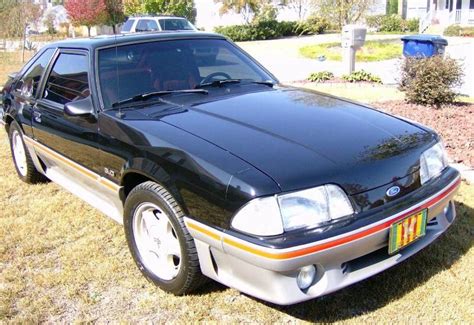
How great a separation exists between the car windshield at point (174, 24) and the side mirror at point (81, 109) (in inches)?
677

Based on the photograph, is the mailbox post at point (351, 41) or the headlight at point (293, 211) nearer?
the headlight at point (293, 211)

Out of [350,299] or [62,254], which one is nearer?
[350,299]

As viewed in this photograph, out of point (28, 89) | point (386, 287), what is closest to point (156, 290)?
point (386, 287)

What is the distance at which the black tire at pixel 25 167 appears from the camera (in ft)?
16.1

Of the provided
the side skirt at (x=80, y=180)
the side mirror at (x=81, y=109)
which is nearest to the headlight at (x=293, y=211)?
the side skirt at (x=80, y=180)

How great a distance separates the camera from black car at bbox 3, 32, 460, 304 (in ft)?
7.95

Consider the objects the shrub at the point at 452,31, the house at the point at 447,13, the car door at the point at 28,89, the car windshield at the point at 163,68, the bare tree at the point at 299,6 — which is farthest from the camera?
the bare tree at the point at 299,6

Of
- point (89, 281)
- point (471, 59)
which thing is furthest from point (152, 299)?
point (471, 59)

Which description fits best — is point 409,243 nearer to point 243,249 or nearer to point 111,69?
point 243,249

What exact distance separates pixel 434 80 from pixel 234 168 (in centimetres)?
547

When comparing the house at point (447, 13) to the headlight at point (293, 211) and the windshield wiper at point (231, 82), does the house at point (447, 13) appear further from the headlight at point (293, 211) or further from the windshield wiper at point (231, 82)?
the headlight at point (293, 211)

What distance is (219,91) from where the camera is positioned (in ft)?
12.2

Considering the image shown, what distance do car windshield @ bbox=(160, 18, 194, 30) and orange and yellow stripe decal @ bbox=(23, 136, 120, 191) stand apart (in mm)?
16251

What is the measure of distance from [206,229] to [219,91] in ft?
4.75
